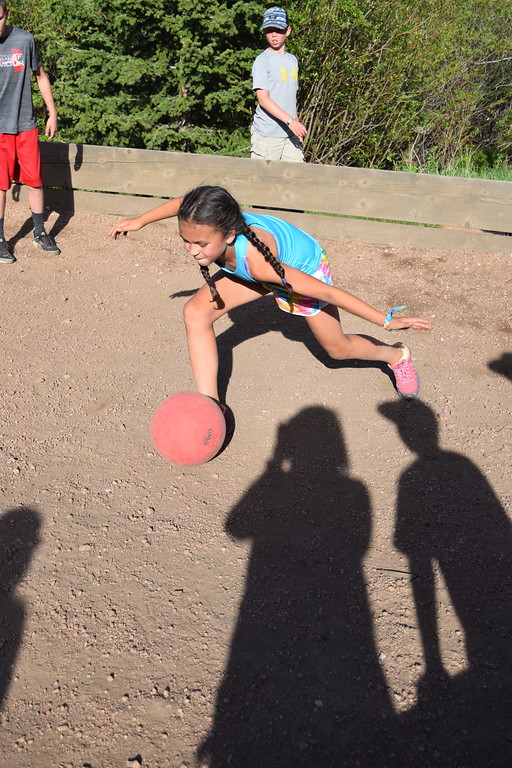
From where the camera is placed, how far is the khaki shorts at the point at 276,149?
25.2ft

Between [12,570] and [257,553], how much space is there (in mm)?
1284

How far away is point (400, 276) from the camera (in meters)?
7.00

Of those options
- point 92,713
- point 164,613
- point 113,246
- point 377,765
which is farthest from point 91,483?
point 113,246

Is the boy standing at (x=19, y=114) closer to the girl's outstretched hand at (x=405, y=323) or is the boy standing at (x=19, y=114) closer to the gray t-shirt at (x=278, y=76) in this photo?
the gray t-shirt at (x=278, y=76)

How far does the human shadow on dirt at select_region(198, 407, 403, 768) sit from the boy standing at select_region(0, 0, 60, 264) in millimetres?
4449

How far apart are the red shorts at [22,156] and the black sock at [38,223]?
36cm

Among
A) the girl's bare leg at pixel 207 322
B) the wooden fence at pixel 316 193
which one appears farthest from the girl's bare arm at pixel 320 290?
the wooden fence at pixel 316 193

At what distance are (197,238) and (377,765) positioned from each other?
259 centimetres

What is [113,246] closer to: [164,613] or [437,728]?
[164,613]

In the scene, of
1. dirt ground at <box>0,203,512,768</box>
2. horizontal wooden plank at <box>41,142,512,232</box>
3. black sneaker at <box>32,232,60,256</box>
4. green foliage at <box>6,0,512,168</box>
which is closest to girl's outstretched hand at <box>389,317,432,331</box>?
dirt ground at <box>0,203,512,768</box>

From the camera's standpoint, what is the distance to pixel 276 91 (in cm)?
727

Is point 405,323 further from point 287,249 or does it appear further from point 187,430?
point 187,430

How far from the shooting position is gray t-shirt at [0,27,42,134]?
6.70 meters

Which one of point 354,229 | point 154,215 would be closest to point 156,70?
point 354,229
